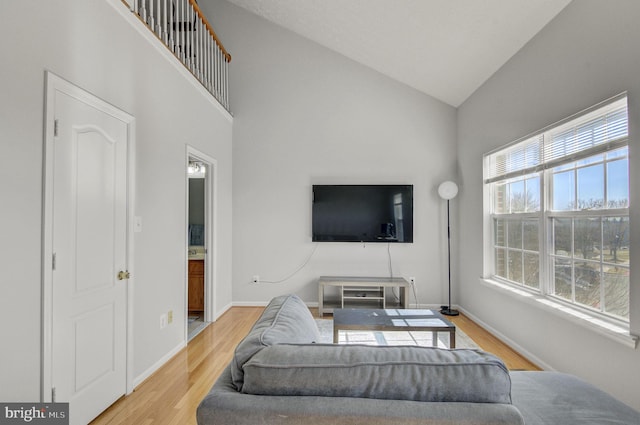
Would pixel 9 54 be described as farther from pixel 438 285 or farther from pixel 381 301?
pixel 438 285

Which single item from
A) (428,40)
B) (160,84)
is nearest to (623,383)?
(428,40)

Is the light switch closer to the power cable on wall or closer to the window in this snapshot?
the power cable on wall

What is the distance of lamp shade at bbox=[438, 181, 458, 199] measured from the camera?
420 centimetres

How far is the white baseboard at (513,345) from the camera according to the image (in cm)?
265

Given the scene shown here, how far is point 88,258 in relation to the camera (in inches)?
76.6

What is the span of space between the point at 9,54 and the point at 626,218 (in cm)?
353

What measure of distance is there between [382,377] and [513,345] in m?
2.88

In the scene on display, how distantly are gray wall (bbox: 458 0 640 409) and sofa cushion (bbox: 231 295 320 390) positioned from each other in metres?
1.97

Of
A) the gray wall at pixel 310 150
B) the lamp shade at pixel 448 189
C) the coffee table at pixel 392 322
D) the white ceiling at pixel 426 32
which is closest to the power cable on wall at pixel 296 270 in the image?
the gray wall at pixel 310 150

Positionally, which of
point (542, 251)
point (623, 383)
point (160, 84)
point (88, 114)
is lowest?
point (623, 383)

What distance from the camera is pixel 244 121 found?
4.60 metres

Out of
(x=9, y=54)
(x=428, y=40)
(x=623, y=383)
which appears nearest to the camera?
(x=9, y=54)

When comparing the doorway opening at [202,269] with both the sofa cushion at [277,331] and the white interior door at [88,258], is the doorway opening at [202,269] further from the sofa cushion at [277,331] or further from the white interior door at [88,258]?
the sofa cushion at [277,331]

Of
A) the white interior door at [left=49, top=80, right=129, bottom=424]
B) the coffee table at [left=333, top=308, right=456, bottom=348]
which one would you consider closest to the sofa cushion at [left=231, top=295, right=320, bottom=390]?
the coffee table at [left=333, top=308, right=456, bottom=348]
